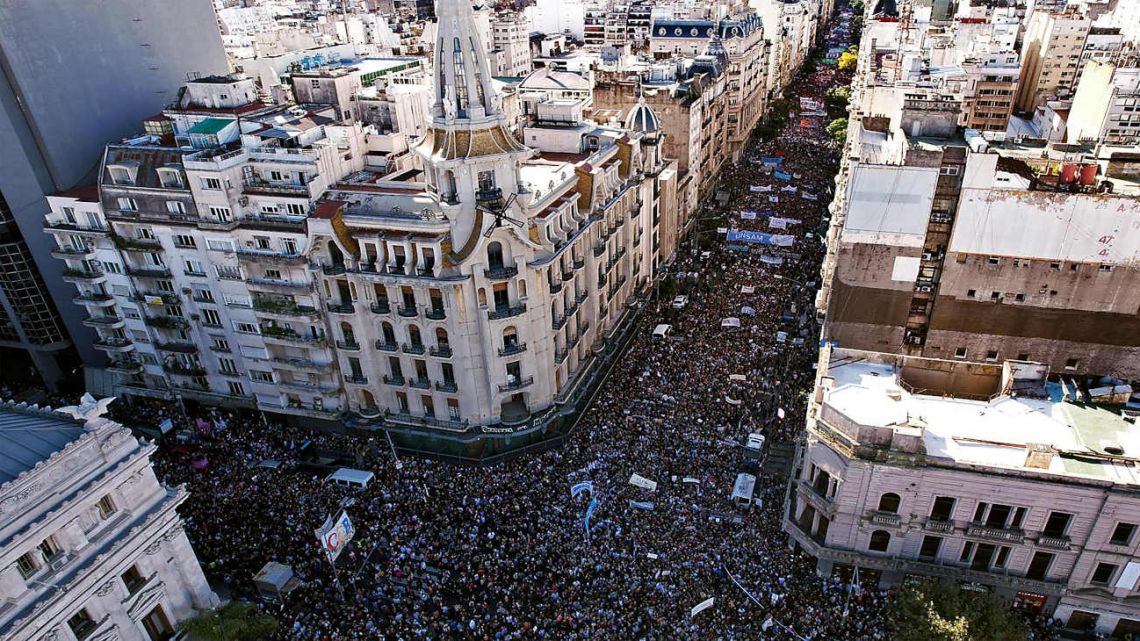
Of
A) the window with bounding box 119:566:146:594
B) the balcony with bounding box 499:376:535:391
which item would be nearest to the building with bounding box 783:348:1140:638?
the balcony with bounding box 499:376:535:391

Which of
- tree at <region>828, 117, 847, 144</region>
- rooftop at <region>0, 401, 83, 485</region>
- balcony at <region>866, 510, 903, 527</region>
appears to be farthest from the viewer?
tree at <region>828, 117, 847, 144</region>

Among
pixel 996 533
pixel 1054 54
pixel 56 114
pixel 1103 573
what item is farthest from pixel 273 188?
pixel 1054 54

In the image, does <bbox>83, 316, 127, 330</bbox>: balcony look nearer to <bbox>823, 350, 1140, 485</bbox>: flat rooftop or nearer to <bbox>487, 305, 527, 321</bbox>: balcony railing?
<bbox>487, 305, 527, 321</bbox>: balcony railing

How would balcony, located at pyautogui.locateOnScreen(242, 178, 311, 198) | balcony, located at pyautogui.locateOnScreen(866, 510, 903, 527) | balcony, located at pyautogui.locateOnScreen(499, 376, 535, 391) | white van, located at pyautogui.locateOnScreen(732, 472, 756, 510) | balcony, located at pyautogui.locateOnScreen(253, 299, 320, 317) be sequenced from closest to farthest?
Result: balcony, located at pyautogui.locateOnScreen(866, 510, 903, 527)
white van, located at pyautogui.locateOnScreen(732, 472, 756, 510)
balcony, located at pyautogui.locateOnScreen(242, 178, 311, 198)
balcony, located at pyautogui.locateOnScreen(253, 299, 320, 317)
balcony, located at pyautogui.locateOnScreen(499, 376, 535, 391)

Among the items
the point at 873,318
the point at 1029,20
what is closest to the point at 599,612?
the point at 873,318

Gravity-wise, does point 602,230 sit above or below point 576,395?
above

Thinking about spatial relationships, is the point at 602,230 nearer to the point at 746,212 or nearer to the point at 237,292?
the point at 237,292

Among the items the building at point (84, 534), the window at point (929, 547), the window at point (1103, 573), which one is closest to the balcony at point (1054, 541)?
the window at point (1103, 573)
